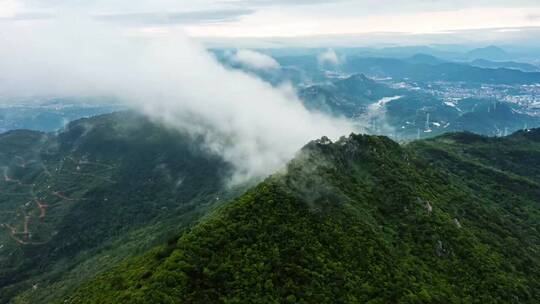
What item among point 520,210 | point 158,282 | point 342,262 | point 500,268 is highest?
point 158,282

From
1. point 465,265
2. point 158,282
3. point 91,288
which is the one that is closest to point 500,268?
point 465,265

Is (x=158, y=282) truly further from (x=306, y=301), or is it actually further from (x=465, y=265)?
(x=465, y=265)

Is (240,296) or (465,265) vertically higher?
(240,296)

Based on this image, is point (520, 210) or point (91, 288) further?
point (520, 210)

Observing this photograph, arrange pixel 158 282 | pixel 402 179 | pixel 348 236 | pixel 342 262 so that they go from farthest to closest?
pixel 402 179
pixel 348 236
pixel 342 262
pixel 158 282

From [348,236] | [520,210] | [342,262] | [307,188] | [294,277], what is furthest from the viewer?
[520,210]

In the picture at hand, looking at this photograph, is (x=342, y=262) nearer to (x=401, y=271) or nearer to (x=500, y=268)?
(x=401, y=271)

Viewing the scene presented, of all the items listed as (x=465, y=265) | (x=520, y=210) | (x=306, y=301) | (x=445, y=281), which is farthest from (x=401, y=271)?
(x=520, y=210)
